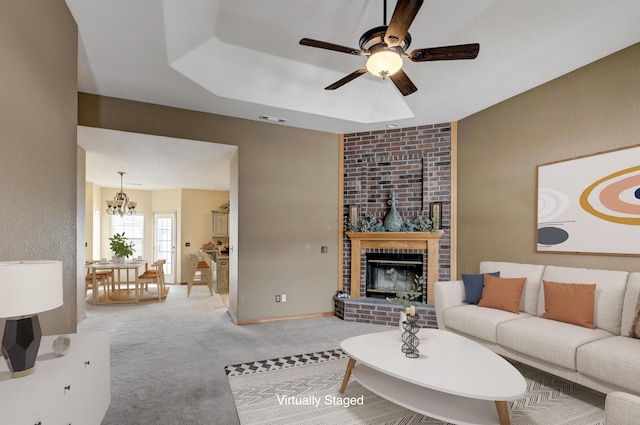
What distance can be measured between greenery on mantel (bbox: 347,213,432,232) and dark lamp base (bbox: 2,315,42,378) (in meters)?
4.24

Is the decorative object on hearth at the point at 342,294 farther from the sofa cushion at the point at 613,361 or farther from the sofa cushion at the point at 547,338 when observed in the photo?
the sofa cushion at the point at 613,361

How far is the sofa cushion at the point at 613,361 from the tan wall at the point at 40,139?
369cm

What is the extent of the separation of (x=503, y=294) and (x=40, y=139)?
13.7 ft

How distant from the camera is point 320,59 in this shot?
12.5ft

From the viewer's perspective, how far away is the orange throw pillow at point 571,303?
2898 mm

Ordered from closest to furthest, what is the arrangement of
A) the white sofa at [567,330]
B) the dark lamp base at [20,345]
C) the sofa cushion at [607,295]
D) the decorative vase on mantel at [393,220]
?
the dark lamp base at [20,345] < the white sofa at [567,330] < the sofa cushion at [607,295] < the decorative vase on mantel at [393,220]

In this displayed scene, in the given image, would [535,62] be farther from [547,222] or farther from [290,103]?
[290,103]

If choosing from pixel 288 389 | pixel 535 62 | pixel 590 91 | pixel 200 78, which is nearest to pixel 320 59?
pixel 200 78


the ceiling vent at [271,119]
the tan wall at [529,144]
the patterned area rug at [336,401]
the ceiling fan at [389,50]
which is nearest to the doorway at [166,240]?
the ceiling vent at [271,119]

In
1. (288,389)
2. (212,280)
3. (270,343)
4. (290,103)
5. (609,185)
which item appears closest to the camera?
(288,389)

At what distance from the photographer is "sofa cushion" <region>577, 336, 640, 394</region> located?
7.17 feet

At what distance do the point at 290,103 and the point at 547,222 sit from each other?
3.38 m

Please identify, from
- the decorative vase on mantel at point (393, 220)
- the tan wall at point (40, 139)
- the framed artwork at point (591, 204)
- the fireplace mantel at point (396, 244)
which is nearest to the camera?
the tan wall at point (40, 139)

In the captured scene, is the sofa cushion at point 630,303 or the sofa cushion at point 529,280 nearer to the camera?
the sofa cushion at point 630,303
